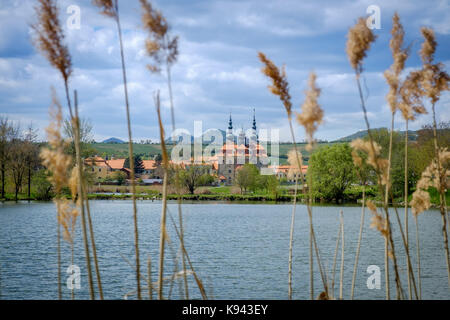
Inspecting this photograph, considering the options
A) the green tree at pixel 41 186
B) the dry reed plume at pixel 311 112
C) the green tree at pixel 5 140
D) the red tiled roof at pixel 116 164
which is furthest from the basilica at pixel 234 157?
the dry reed plume at pixel 311 112

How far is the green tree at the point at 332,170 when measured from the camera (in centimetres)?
5634

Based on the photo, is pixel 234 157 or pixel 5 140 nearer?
pixel 5 140

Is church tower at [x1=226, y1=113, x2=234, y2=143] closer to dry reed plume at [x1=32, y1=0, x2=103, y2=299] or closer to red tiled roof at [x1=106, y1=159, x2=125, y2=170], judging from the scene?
red tiled roof at [x1=106, y1=159, x2=125, y2=170]

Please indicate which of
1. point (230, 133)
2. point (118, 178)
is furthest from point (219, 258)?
point (230, 133)

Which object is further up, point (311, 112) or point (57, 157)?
point (311, 112)

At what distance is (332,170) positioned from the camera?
186 ft

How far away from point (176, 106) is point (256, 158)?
410 feet

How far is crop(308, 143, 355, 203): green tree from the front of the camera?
56344 millimetres

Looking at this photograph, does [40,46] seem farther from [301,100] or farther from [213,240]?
[213,240]

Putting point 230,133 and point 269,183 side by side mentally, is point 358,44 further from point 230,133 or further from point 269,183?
point 230,133

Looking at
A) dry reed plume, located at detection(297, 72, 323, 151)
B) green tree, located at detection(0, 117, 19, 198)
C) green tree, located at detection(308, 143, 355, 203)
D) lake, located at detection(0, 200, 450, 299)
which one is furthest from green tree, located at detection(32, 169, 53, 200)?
dry reed plume, located at detection(297, 72, 323, 151)

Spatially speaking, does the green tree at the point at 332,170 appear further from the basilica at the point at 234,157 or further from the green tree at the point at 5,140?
the basilica at the point at 234,157
